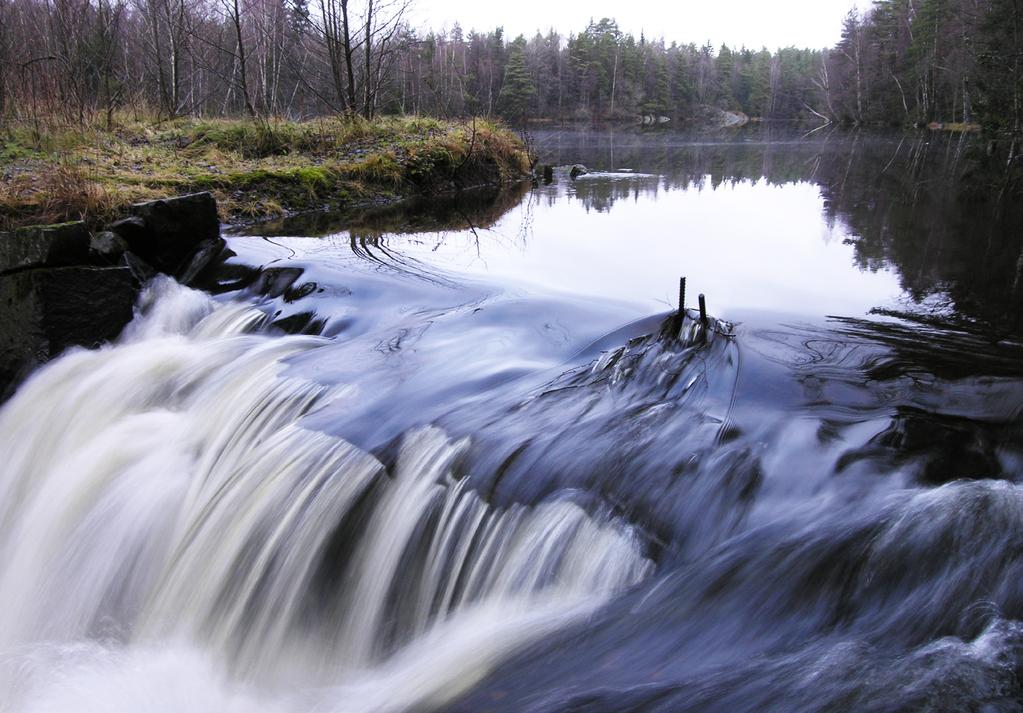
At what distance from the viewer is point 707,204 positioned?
1186 centimetres

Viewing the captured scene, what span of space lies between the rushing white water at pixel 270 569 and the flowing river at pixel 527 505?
0.02 metres

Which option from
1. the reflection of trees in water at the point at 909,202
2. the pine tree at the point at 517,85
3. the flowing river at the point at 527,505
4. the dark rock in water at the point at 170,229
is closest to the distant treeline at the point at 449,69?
the pine tree at the point at 517,85

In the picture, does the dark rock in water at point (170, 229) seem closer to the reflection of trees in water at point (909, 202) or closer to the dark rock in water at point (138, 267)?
the dark rock in water at point (138, 267)

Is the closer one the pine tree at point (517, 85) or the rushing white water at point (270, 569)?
the rushing white water at point (270, 569)

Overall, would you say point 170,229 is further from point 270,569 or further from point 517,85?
point 517,85

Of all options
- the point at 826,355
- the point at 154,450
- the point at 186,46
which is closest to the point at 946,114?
the point at 186,46

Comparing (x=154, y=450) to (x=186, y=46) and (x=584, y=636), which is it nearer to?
(x=584, y=636)

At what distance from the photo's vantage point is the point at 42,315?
208 inches

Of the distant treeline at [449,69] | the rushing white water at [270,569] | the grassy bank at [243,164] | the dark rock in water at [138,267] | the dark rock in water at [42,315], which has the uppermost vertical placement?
the distant treeline at [449,69]

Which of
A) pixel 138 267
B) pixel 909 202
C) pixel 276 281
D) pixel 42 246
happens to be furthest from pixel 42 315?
pixel 909 202

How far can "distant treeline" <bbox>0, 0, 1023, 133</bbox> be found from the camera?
1346cm

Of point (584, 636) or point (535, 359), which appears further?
point (535, 359)

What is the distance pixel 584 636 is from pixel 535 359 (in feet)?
7.71

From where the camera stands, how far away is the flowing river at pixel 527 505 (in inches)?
94.8
